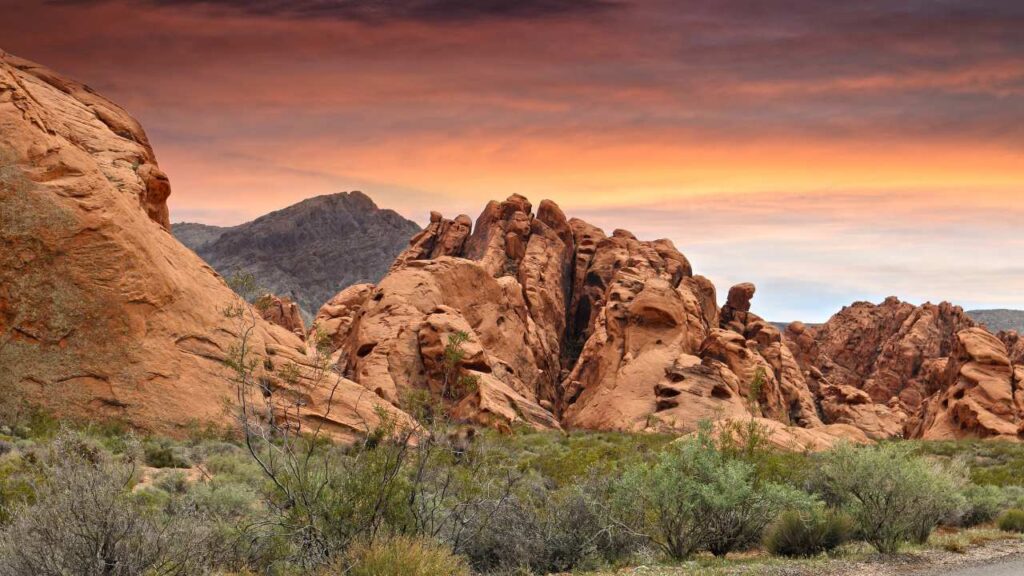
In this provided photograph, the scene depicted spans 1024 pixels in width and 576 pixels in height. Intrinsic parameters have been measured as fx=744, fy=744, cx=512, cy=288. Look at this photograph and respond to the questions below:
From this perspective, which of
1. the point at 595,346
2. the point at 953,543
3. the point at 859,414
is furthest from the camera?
the point at 859,414

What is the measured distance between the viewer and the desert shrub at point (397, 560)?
28.7ft

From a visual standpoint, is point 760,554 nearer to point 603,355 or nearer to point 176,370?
point 176,370

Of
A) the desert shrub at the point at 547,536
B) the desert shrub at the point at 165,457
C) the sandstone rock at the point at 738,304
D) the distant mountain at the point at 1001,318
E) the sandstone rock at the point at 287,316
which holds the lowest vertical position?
the desert shrub at the point at 165,457

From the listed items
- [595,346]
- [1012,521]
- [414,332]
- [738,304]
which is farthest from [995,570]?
[738,304]

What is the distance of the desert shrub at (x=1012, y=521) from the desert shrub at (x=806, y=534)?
5.75m

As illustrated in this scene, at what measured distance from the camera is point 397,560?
878cm

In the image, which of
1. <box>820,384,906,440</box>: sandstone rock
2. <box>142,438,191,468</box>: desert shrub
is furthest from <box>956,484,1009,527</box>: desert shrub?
<box>820,384,906,440</box>: sandstone rock

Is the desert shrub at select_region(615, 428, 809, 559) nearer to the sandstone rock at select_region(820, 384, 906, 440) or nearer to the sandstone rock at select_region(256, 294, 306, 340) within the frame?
the sandstone rock at select_region(820, 384, 906, 440)

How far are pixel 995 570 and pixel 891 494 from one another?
2.13 metres

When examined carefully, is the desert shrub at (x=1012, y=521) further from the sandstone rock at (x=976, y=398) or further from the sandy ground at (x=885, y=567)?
the sandstone rock at (x=976, y=398)

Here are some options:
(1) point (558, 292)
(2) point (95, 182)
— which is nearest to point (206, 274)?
(2) point (95, 182)

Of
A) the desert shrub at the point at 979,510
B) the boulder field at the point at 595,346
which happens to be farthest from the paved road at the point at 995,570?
the boulder field at the point at 595,346

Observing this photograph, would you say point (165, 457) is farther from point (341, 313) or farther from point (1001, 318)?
point (1001, 318)

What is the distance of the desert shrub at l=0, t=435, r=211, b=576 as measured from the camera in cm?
821
